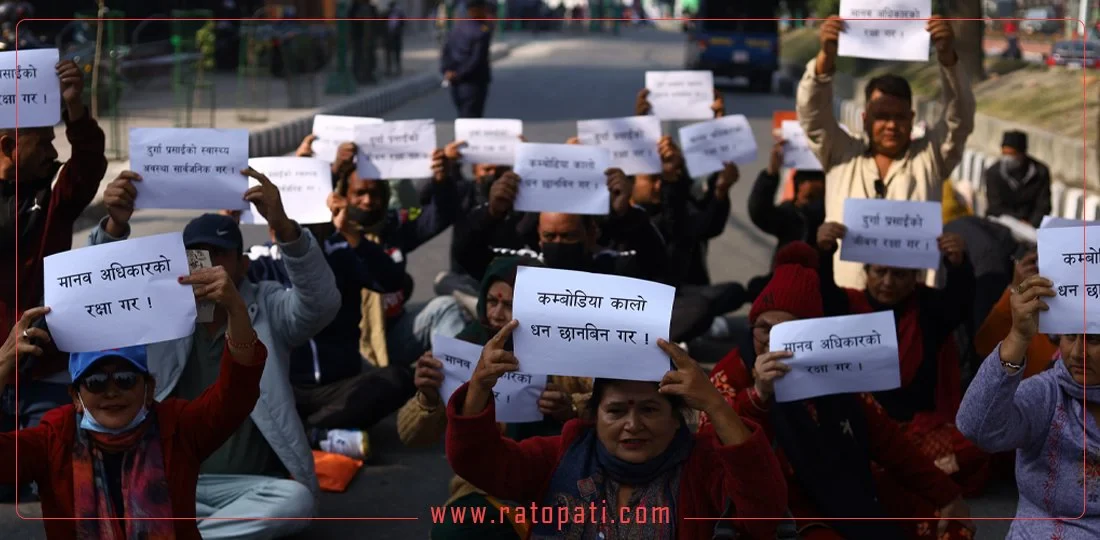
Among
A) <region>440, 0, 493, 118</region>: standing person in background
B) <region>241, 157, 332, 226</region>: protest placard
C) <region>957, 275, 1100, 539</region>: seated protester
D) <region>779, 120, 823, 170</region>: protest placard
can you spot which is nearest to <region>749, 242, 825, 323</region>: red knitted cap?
<region>957, 275, 1100, 539</region>: seated protester

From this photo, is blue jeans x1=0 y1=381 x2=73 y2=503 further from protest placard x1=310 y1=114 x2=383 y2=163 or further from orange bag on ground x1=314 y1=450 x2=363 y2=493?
protest placard x1=310 y1=114 x2=383 y2=163

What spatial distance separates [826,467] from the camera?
4.29m

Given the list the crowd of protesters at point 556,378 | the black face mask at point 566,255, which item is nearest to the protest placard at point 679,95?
the crowd of protesters at point 556,378

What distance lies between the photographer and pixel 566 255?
18.4 ft

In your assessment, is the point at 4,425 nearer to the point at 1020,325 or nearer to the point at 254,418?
the point at 254,418

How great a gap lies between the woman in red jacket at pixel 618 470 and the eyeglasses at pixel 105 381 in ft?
2.80

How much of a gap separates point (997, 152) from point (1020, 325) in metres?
10.7

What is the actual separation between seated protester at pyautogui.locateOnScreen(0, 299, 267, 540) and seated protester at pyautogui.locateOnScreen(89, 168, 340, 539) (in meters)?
0.90

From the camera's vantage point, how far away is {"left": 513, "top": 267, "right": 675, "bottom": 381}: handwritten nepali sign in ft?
10.2

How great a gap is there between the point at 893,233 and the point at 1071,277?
2049mm

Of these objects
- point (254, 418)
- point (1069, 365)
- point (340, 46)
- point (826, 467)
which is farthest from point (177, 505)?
point (340, 46)

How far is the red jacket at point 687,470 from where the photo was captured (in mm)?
3121

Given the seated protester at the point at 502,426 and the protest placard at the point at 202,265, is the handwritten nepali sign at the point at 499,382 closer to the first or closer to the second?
the seated protester at the point at 502,426

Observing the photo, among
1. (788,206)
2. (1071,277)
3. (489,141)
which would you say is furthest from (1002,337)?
(489,141)
